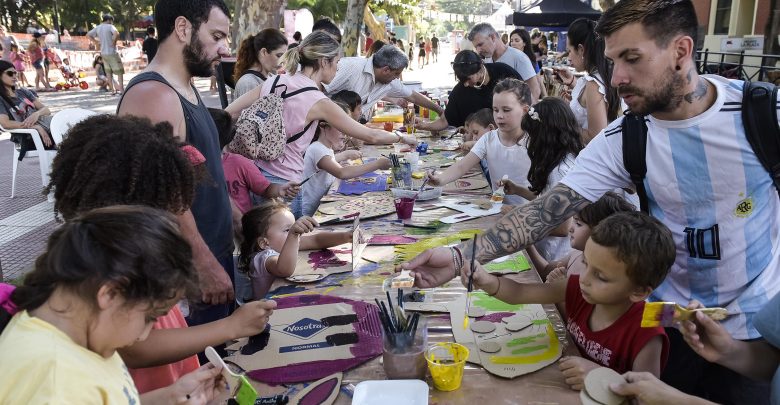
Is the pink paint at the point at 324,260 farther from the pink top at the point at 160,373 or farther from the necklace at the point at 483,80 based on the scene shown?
the necklace at the point at 483,80

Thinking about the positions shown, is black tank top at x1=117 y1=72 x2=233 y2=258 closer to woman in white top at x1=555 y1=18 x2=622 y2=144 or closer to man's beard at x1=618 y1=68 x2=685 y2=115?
man's beard at x1=618 y1=68 x2=685 y2=115

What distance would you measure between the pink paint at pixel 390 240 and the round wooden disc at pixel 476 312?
0.80 metres

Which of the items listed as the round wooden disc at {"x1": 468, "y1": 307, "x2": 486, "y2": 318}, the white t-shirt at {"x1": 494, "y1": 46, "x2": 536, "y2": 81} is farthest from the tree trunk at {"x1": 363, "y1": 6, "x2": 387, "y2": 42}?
the round wooden disc at {"x1": 468, "y1": 307, "x2": 486, "y2": 318}

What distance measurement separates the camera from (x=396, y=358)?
1.59 meters

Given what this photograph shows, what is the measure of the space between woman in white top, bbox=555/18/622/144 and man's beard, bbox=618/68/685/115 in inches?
80.7

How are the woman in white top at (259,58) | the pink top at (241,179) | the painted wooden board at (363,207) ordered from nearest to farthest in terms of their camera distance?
the painted wooden board at (363,207), the pink top at (241,179), the woman in white top at (259,58)

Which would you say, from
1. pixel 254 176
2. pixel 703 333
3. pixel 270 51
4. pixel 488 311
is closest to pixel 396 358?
pixel 488 311

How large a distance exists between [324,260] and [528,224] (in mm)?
967

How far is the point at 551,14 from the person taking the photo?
10.9m

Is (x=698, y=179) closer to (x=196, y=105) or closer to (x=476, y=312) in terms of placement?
(x=476, y=312)

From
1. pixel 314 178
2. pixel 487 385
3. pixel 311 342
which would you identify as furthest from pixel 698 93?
pixel 314 178

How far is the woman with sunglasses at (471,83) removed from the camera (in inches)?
209

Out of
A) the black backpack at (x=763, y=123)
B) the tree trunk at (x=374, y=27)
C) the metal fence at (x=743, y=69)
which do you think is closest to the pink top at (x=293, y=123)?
the black backpack at (x=763, y=123)

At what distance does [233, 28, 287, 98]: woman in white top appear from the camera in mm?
4965
